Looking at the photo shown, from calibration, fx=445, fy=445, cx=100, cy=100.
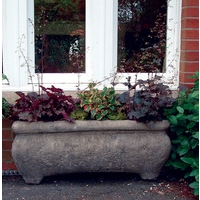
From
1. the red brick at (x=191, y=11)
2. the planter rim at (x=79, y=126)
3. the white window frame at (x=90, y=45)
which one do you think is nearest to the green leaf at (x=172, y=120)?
the planter rim at (x=79, y=126)

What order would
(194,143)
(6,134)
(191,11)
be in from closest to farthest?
(194,143)
(191,11)
(6,134)

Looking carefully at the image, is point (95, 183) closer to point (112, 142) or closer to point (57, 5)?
point (112, 142)

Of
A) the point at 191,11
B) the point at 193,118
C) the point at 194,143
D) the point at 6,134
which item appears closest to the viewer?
the point at 193,118

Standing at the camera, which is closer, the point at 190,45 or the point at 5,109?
the point at 5,109

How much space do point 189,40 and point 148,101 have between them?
77cm

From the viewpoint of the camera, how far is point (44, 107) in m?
3.76

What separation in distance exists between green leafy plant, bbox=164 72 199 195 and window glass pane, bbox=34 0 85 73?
105 cm

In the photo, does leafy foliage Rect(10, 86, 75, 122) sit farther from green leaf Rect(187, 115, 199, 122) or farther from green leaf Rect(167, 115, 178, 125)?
green leaf Rect(187, 115, 199, 122)

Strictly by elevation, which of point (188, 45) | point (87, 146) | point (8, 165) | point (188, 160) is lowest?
point (8, 165)

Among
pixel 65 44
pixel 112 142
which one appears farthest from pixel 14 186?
pixel 65 44

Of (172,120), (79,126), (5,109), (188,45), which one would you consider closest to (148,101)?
(172,120)

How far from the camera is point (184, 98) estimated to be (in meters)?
3.97

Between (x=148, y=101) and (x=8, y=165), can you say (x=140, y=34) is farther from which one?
(x=8, y=165)

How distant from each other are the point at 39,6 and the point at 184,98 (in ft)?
5.38
